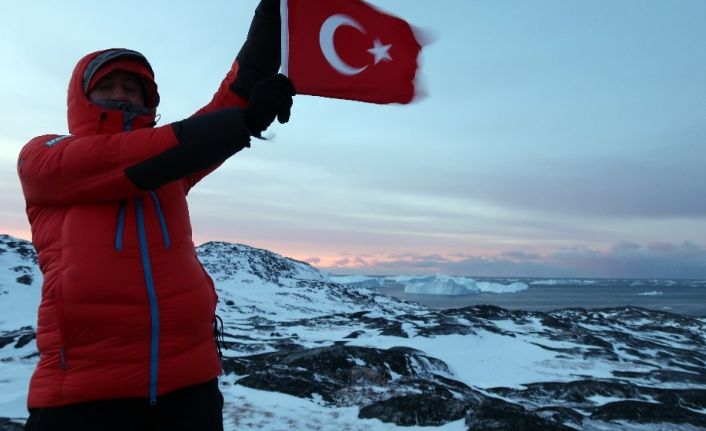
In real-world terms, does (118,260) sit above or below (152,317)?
above

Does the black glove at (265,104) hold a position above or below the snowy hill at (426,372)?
above

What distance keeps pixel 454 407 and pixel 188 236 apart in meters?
8.68

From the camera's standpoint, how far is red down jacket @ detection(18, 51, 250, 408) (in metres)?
1.97

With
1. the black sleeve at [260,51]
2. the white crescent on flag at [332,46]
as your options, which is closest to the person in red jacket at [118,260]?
the black sleeve at [260,51]

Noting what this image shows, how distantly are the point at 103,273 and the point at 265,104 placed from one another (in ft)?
2.98

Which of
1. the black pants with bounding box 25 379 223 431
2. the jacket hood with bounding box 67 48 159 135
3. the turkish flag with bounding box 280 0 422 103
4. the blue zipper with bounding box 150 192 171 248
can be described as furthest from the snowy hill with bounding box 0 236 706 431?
the jacket hood with bounding box 67 48 159 135

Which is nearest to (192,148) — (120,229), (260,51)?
(120,229)

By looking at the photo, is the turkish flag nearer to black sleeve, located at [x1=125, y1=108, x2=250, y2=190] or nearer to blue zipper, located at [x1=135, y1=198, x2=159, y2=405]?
black sleeve, located at [x1=125, y1=108, x2=250, y2=190]

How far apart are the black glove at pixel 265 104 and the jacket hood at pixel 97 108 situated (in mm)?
526

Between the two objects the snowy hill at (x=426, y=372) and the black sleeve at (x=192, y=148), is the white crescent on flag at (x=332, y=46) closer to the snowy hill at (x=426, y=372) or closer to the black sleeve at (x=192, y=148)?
the black sleeve at (x=192, y=148)

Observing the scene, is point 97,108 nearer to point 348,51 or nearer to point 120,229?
point 120,229

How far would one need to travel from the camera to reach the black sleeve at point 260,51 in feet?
8.65

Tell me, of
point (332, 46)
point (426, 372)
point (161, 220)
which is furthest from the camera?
point (426, 372)

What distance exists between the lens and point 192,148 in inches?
76.5
